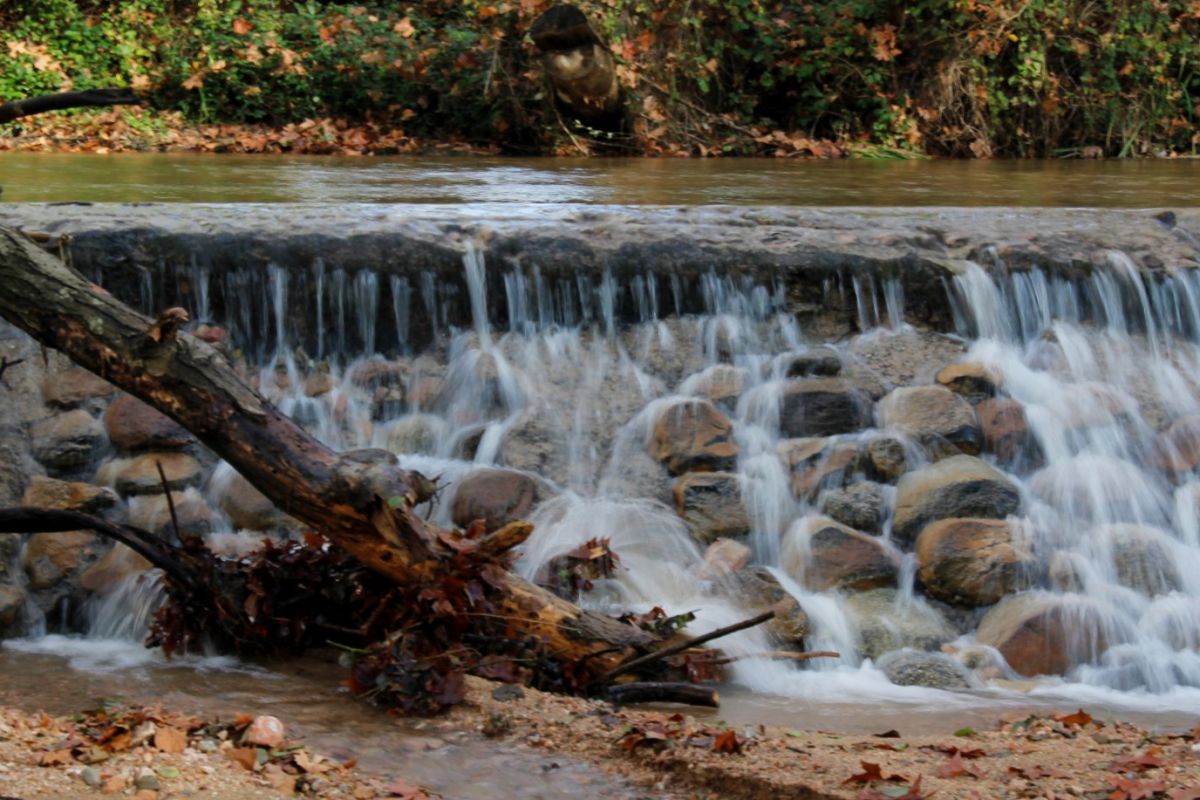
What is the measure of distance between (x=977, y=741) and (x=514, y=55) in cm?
1091

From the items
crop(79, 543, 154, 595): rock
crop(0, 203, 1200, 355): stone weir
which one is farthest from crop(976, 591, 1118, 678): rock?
crop(79, 543, 154, 595): rock

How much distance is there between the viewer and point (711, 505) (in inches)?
199

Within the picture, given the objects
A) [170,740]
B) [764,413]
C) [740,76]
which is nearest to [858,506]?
[764,413]

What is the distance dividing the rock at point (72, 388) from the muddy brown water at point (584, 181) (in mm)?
1763

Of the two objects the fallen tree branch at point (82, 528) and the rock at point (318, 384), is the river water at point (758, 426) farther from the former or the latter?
the fallen tree branch at point (82, 528)

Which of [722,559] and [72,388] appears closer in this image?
[722,559]

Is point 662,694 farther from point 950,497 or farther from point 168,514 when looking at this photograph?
point 168,514

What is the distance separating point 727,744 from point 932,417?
245 centimetres

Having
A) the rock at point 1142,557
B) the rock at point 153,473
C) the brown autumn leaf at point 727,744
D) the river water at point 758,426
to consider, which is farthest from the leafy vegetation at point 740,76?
the brown autumn leaf at point 727,744

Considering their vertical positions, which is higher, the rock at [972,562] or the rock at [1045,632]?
the rock at [972,562]

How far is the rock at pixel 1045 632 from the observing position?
4480 mm

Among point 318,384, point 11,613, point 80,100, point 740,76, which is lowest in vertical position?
point 11,613

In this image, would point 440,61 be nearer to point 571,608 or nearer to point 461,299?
point 461,299

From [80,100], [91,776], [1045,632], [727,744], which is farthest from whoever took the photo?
[1045,632]
